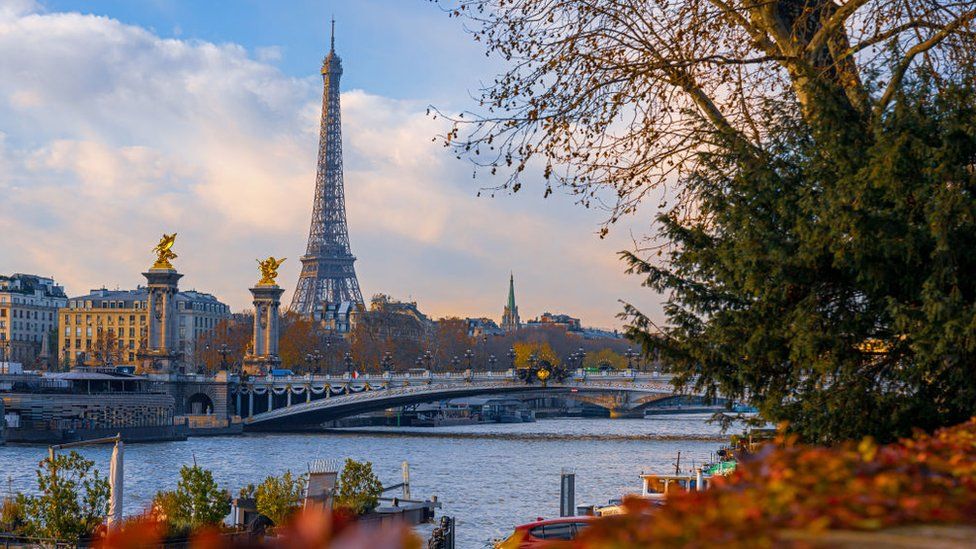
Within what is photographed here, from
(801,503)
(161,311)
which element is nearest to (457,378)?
(161,311)

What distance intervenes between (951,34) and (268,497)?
13060 mm

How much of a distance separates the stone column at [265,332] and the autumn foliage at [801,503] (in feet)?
312

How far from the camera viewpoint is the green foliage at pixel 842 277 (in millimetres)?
10391

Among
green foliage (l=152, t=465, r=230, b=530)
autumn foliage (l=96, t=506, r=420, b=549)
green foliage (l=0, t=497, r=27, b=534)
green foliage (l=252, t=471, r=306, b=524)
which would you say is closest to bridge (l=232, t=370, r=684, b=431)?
green foliage (l=252, t=471, r=306, b=524)

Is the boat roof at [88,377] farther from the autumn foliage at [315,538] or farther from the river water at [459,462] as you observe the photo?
the autumn foliage at [315,538]

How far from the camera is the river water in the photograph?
3680cm

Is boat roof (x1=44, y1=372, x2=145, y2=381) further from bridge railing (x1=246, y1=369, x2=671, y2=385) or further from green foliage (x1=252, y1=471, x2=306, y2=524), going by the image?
green foliage (x1=252, y1=471, x2=306, y2=524)

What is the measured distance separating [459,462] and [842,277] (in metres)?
43.6

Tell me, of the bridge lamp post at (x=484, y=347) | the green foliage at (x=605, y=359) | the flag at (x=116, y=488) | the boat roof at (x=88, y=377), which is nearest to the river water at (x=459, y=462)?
the boat roof at (x=88, y=377)

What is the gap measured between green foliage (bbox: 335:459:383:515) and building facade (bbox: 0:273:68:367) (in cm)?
12990

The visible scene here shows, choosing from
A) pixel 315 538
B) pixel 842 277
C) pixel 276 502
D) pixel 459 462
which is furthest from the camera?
pixel 459 462

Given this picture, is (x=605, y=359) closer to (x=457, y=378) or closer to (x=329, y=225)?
(x=329, y=225)

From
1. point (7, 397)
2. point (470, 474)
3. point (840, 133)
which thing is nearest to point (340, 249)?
point (7, 397)

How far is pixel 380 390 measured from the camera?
7725 centimetres
